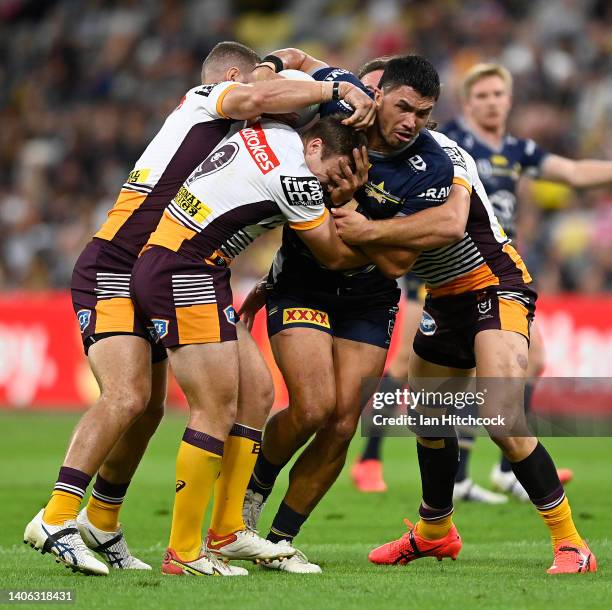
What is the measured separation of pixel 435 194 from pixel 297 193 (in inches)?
33.2

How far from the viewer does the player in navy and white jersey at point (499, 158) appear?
33.4 ft

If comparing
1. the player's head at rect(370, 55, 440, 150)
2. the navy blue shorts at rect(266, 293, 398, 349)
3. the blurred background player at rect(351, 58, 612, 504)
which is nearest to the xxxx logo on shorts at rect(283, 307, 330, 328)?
the navy blue shorts at rect(266, 293, 398, 349)

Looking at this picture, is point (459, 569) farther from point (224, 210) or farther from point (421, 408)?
point (224, 210)

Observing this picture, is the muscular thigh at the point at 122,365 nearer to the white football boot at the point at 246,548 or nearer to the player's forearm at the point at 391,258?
the white football boot at the point at 246,548

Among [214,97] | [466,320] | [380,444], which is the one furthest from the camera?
[380,444]

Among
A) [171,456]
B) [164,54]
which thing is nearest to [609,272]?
[171,456]

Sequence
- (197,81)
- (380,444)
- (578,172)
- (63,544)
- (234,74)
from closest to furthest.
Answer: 1. (63,544)
2. (234,74)
3. (578,172)
4. (380,444)
5. (197,81)

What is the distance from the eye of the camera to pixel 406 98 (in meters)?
6.71

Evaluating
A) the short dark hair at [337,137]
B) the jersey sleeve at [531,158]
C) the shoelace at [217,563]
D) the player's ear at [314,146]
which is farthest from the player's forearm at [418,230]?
the jersey sleeve at [531,158]

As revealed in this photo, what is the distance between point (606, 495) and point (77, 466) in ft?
17.2

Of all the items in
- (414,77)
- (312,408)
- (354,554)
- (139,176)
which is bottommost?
(354,554)

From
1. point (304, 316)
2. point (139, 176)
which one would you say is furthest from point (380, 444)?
point (139, 176)

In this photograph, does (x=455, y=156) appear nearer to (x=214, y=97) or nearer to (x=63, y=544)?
(x=214, y=97)

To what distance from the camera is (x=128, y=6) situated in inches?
947
